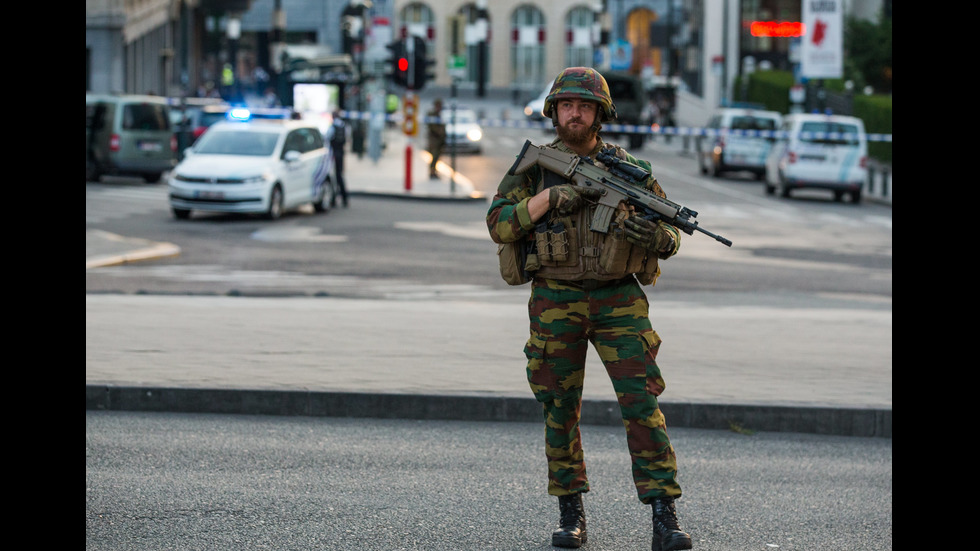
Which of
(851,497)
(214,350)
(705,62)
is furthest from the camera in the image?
(705,62)

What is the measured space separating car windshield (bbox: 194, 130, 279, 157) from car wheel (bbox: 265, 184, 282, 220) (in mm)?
686

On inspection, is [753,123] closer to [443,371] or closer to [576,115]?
[443,371]

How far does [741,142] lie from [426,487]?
30674mm

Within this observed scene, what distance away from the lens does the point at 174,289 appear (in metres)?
13.9

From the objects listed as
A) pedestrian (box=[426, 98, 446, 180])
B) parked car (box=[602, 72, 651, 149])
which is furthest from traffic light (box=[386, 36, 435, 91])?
parked car (box=[602, 72, 651, 149])

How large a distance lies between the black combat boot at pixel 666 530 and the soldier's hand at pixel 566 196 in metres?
1.08

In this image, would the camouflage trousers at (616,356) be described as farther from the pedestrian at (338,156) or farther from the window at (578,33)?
the window at (578,33)

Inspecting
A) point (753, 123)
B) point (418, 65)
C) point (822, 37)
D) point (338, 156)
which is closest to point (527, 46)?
point (822, 37)

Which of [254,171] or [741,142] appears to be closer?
[254,171]

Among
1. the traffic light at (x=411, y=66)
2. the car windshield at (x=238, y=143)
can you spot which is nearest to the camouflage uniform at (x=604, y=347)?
the car windshield at (x=238, y=143)

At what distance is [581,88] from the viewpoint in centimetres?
503
